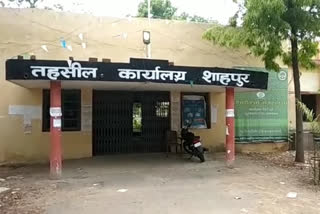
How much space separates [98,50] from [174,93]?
2.89 m

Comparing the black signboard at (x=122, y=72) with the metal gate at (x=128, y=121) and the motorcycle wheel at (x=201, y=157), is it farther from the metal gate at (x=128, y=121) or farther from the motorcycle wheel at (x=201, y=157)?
the metal gate at (x=128, y=121)

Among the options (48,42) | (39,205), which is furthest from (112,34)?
(39,205)

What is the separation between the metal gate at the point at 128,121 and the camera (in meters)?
13.7

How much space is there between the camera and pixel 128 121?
45.6 feet

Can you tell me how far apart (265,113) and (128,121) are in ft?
16.3

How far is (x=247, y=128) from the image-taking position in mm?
14977

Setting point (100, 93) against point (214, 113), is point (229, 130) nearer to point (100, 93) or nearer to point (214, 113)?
point (214, 113)

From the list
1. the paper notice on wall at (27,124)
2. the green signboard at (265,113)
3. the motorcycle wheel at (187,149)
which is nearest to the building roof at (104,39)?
the green signboard at (265,113)

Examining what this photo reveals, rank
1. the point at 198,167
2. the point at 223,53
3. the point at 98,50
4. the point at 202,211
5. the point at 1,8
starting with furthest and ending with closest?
1. the point at 223,53
2. the point at 98,50
3. the point at 1,8
4. the point at 198,167
5. the point at 202,211

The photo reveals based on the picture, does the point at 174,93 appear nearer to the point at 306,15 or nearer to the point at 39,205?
the point at 306,15

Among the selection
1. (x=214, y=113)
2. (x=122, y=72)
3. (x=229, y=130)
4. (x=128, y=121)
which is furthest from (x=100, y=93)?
(x=229, y=130)

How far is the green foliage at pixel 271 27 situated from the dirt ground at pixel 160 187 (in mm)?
3497

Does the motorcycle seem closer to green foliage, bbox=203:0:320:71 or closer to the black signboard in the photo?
the black signboard

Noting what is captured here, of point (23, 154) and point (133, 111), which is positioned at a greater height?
point (133, 111)
